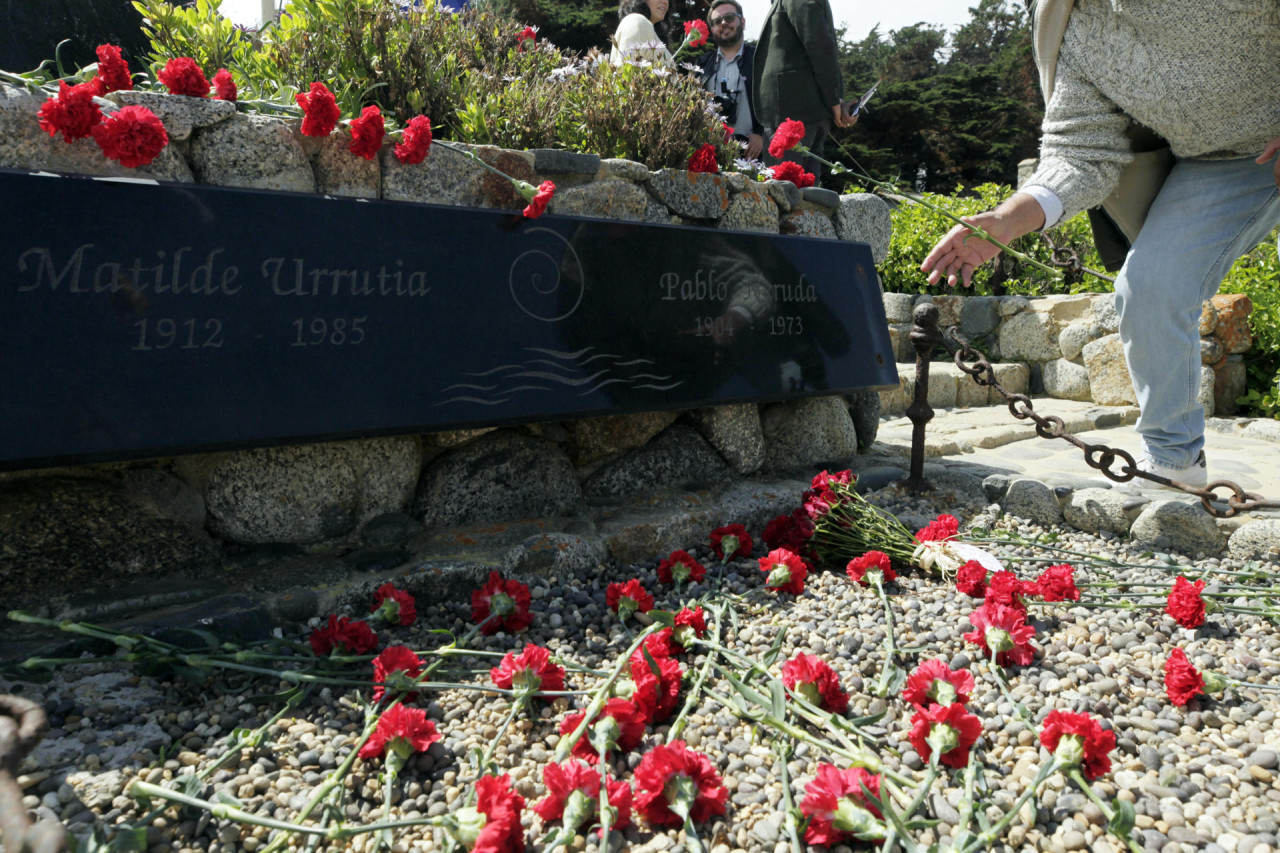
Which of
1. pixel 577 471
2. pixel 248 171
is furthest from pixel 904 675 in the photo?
pixel 248 171

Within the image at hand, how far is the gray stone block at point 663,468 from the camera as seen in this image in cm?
257

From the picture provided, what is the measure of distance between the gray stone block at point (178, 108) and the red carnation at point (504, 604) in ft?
4.08

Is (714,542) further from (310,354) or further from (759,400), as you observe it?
(310,354)

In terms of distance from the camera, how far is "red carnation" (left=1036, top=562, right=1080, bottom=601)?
1.85 meters

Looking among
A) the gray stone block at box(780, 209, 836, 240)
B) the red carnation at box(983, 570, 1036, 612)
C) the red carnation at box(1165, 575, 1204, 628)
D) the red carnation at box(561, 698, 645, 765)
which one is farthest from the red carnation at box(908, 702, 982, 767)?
the gray stone block at box(780, 209, 836, 240)

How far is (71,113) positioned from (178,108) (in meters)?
0.24

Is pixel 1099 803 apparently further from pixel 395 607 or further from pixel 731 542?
pixel 395 607

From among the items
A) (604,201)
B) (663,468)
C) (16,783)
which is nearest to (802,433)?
(663,468)

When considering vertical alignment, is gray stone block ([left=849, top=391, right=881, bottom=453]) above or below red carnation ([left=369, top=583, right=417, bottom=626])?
above

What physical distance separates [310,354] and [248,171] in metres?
0.48

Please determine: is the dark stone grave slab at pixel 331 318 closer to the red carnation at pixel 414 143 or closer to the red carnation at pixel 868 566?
the red carnation at pixel 414 143

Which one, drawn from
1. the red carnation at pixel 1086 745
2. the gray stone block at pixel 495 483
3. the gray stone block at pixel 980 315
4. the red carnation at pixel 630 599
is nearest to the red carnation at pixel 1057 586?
the red carnation at pixel 1086 745

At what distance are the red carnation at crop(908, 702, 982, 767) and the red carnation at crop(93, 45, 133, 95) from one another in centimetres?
214

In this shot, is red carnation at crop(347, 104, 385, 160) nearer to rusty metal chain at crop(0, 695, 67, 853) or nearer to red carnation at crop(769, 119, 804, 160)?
rusty metal chain at crop(0, 695, 67, 853)
